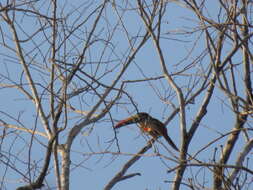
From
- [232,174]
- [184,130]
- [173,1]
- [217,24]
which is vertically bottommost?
[232,174]

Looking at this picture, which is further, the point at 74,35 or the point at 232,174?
the point at 74,35

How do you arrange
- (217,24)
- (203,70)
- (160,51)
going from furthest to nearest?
(203,70) → (160,51) → (217,24)

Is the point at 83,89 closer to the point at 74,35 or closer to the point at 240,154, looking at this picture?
the point at 74,35

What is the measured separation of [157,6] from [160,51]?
46 centimetres

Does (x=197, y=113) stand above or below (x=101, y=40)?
below

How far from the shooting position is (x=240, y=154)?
13.1ft

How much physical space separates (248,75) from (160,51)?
0.77m

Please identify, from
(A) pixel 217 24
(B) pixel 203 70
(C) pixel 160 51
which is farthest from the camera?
(B) pixel 203 70

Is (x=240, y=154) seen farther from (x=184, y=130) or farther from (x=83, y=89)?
(x=83, y=89)

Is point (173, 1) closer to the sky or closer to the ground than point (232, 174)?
closer to the sky

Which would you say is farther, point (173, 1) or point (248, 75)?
point (248, 75)

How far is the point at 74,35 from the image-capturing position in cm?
424

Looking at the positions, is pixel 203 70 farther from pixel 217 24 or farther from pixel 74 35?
pixel 74 35

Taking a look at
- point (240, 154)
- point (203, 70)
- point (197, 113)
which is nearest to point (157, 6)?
point (203, 70)
